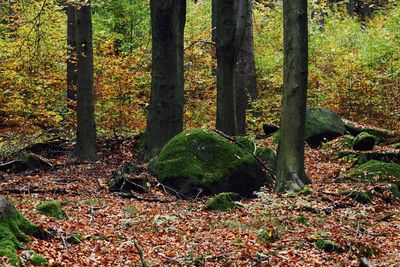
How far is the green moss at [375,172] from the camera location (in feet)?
36.7

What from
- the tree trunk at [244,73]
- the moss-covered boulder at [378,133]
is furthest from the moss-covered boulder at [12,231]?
the tree trunk at [244,73]

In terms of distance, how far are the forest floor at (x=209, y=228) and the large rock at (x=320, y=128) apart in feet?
13.7

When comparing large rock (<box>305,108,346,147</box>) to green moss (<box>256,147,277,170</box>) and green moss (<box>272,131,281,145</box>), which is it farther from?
green moss (<box>256,147,277,170</box>)

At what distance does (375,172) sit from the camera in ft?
37.2

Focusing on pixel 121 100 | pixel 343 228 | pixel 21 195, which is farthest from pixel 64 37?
pixel 343 228

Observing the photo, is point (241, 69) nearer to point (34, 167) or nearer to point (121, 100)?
point (121, 100)

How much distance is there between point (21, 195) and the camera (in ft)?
34.2

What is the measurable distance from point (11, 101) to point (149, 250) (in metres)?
10.4

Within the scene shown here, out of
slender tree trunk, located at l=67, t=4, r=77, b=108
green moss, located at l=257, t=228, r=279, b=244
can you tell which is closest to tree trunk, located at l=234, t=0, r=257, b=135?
slender tree trunk, located at l=67, t=4, r=77, b=108

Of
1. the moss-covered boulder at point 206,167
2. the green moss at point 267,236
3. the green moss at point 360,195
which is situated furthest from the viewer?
the moss-covered boulder at point 206,167

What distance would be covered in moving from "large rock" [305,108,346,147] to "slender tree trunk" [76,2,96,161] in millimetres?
6737

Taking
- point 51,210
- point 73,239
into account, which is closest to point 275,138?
point 51,210

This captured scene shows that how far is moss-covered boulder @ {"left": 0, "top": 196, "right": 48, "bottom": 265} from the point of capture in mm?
5691

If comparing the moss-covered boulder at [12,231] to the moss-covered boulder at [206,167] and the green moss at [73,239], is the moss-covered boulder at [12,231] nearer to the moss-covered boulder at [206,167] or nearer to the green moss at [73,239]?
the green moss at [73,239]
